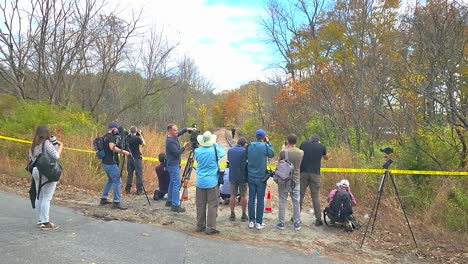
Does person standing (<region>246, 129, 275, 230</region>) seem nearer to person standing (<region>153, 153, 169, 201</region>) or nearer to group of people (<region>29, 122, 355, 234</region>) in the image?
group of people (<region>29, 122, 355, 234</region>)

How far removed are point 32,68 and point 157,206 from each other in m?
13.5

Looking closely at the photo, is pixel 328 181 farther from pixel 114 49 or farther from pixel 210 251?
pixel 114 49

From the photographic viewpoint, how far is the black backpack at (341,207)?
785 cm

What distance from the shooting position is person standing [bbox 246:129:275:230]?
7.64 metres

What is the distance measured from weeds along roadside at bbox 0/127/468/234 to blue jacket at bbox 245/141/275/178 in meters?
2.85

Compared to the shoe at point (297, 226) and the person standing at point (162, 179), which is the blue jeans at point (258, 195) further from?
the person standing at point (162, 179)

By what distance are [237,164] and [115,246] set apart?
2.99m

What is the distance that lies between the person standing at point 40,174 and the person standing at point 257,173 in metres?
3.44

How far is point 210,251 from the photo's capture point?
6.10m

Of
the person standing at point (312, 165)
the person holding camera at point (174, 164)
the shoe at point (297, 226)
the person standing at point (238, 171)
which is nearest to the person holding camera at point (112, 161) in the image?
the person holding camera at point (174, 164)

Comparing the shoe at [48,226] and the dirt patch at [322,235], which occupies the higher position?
the shoe at [48,226]

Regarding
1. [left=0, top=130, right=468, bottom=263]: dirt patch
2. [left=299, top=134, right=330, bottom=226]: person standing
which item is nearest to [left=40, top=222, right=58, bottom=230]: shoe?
[left=0, top=130, right=468, bottom=263]: dirt patch

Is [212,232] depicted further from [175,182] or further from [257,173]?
[175,182]

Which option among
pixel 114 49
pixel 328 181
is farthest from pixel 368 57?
pixel 114 49
